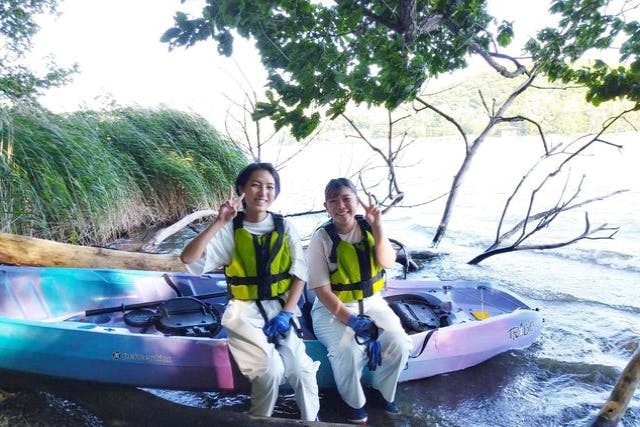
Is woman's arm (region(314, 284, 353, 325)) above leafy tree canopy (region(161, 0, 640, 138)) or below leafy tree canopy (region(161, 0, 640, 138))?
below

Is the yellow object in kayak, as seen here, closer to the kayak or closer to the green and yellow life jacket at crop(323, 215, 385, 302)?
the kayak

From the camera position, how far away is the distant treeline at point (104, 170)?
13.9 ft

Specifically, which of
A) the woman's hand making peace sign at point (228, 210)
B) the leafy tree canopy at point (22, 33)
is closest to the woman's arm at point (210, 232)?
the woman's hand making peace sign at point (228, 210)

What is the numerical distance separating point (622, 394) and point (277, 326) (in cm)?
181

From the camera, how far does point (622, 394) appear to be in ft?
7.16

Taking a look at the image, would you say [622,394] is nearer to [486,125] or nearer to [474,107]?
[486,125]

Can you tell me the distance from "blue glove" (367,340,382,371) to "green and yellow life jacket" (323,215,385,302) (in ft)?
1.02

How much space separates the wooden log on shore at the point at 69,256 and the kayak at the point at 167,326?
36cm

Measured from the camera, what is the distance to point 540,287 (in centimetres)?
559

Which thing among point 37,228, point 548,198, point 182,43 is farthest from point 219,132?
point 548,198

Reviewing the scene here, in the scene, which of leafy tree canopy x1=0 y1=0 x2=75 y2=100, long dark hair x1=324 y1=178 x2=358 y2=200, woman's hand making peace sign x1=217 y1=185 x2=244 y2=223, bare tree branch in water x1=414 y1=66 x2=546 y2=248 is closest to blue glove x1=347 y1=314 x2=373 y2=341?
long dark hair x1=324 y1=178 x2=358 y2=200

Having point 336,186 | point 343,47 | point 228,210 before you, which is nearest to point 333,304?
point 336,186

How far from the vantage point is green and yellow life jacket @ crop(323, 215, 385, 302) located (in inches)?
105

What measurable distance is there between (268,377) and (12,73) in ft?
25.3
